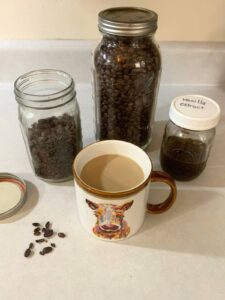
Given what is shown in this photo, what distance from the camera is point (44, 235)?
46cm

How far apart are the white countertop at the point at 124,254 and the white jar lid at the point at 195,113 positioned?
13 cm

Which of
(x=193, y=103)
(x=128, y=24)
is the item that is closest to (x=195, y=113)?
(x=193, y=103)

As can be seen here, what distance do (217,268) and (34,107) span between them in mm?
352

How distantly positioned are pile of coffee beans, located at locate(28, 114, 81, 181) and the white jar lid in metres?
0.17

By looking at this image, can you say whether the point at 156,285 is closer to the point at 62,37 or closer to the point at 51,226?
the point at 51,226

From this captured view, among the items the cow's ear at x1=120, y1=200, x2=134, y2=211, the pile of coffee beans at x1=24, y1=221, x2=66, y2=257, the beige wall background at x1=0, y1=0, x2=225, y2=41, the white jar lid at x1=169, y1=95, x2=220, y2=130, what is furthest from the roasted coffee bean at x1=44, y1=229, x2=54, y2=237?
the beige wall background at x1=0, y1=0, x2=225, y2=41

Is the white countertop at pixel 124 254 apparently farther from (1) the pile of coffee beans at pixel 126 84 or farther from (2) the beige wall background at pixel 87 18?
(2) the beige wall background at pixel 87 18

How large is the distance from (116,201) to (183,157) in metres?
0.19

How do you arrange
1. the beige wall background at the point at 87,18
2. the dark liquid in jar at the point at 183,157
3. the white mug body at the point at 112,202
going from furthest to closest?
the beige wall background at the point at 87,18 → the dark liquid in jar at the point at 183,157 → the white mug body at the point at 112,202

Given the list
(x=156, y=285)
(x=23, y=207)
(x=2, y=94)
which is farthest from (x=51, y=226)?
(x=2, y=94)

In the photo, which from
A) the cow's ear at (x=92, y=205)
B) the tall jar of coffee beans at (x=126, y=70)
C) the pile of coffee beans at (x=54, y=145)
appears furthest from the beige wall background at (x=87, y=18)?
the cow's ear at (x=92, y=205)

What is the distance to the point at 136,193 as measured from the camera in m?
0.40

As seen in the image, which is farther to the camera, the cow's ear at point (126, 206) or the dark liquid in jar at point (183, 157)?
the dark liquid in jar at point (183, 157)

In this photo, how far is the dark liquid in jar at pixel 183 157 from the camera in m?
0.52
